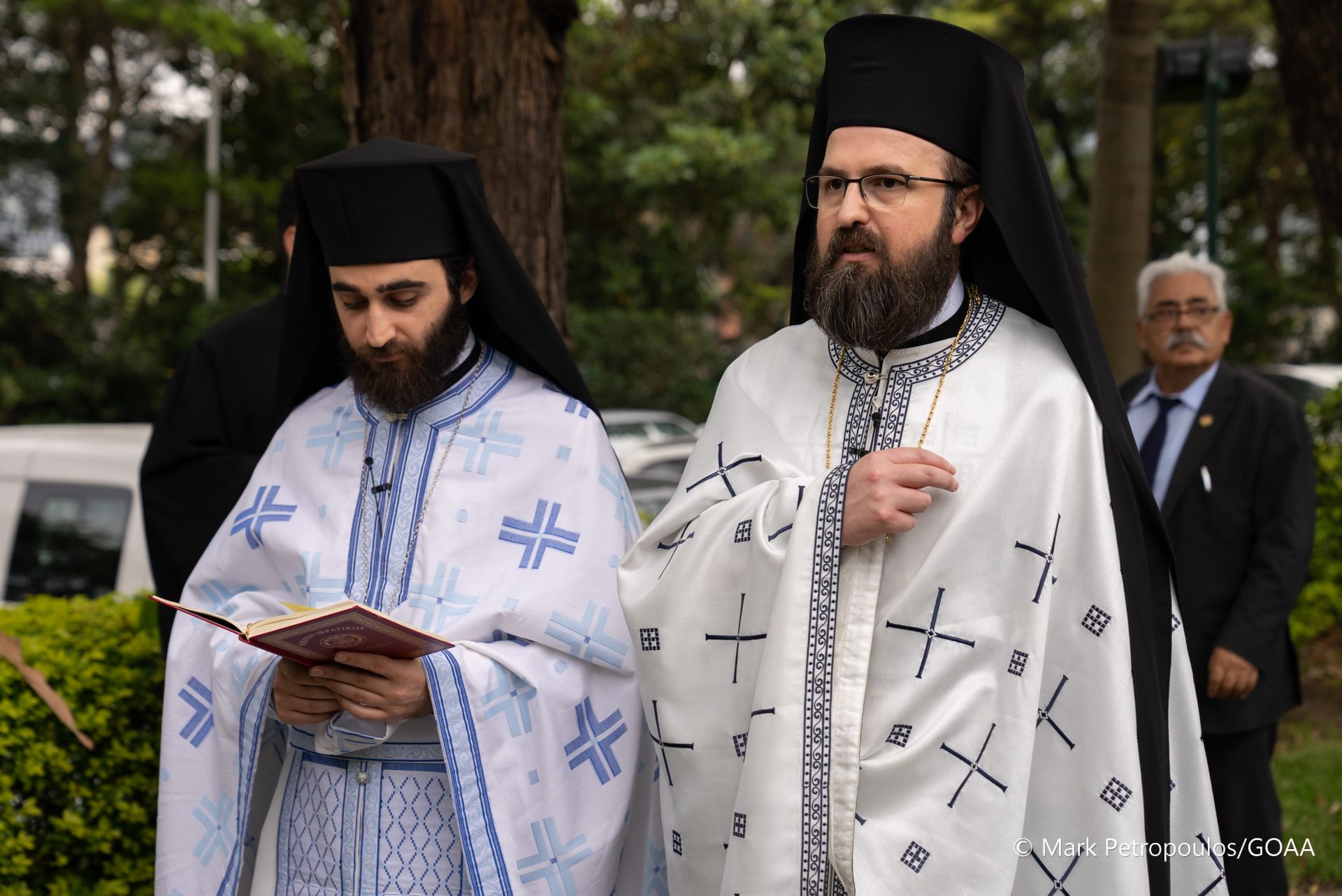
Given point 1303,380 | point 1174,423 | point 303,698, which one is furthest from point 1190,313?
point 1303,380

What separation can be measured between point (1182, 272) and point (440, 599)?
299cm

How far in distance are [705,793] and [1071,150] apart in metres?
23.6

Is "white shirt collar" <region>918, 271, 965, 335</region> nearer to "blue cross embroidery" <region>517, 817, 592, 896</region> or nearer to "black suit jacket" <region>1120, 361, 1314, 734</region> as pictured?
"blue cross embroidery" <region>517, 817, 592, 896</region>

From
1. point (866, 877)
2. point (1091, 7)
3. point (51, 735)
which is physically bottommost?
point (51, 735)

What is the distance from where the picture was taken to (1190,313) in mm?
4465

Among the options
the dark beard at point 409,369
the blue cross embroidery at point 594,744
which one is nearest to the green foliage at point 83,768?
the dark beard at point 409,369

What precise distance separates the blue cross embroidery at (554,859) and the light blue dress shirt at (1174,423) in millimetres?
2375

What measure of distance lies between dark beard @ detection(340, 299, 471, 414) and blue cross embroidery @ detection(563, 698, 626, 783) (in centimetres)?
80

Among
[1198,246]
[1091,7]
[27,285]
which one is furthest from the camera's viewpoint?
[27,285]

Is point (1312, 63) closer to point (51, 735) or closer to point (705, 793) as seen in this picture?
point (705, 793)

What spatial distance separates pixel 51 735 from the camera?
389 cm

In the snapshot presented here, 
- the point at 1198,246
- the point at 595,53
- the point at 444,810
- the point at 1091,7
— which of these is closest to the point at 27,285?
the point at 595,53

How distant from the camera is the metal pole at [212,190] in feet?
68.0

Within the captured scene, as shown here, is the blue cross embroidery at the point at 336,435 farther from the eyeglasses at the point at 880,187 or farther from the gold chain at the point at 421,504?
the eyeglasses at the point at 880,187
